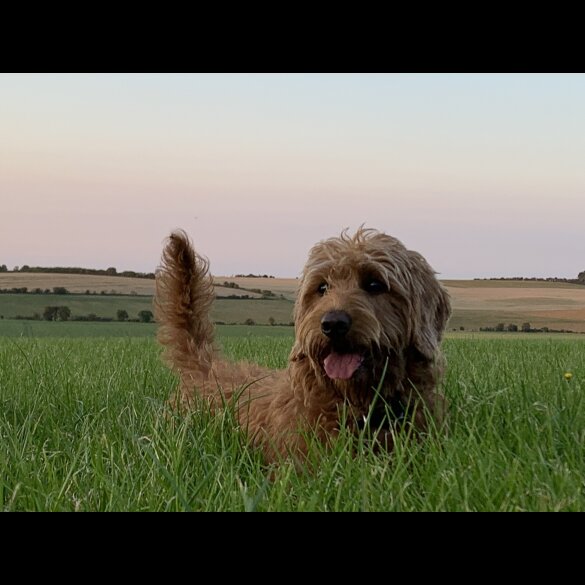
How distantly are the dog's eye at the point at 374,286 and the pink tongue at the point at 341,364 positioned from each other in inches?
15.6

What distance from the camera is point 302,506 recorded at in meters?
2.98

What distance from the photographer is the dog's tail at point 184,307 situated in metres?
6.25

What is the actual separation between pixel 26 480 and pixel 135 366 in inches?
177

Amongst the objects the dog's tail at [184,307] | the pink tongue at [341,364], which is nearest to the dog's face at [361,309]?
the pink tongue at [341,364]

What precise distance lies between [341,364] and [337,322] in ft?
0.93

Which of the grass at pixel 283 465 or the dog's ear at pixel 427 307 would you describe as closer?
the grass at pixel 283 465

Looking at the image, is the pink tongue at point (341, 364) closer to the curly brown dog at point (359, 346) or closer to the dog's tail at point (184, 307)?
the curly brown dog at point (359, 346)

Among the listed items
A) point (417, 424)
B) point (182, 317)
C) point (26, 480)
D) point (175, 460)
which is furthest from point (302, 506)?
point (182, 317)

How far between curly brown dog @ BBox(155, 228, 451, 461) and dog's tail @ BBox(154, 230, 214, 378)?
4.81 ft
